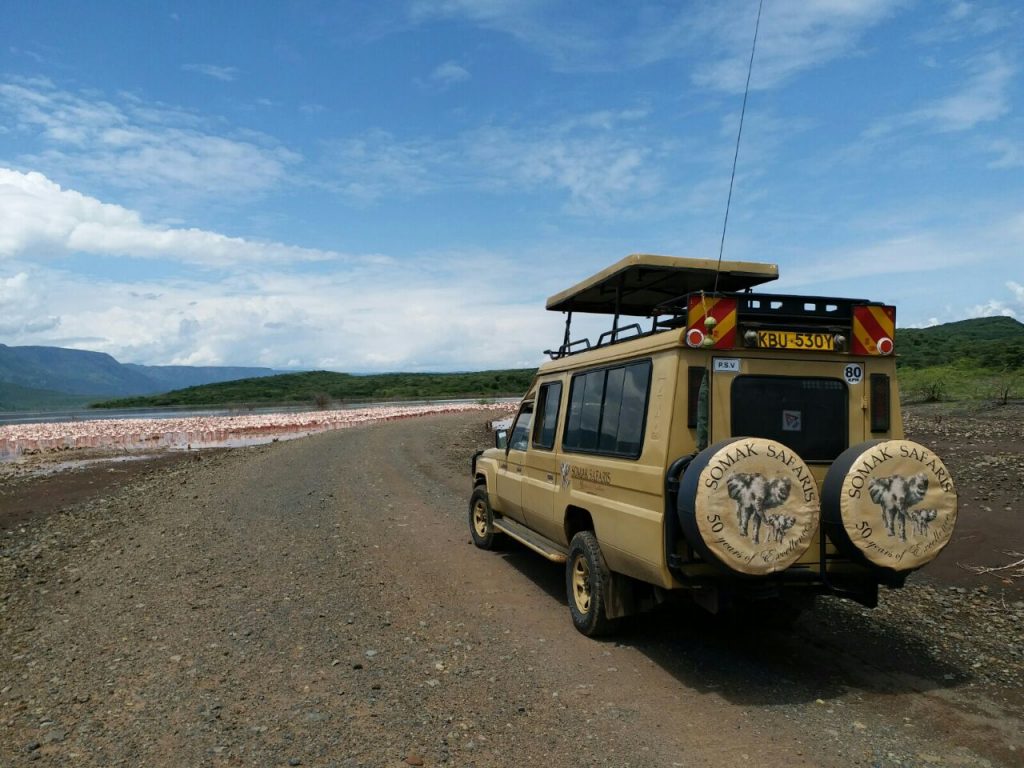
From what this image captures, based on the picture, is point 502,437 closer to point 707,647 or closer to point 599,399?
A: point 599,399

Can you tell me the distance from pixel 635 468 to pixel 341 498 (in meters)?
9.66

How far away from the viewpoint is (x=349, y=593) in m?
7.65

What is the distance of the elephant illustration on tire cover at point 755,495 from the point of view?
15.6 feet

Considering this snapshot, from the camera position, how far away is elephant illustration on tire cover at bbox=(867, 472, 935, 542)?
4.96 metres

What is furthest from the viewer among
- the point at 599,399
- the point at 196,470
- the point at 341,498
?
the point at 196,470

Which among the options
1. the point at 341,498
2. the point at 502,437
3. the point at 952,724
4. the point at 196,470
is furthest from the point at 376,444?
the point at 952,724

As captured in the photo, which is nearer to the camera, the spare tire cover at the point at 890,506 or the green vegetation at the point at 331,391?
the spare tire cover at the point at 890,506

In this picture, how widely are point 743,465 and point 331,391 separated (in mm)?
111551

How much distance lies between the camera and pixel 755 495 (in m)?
4.81

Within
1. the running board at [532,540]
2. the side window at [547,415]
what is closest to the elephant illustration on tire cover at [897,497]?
the running board at [532,540]

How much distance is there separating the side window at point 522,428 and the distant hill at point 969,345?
3828mm

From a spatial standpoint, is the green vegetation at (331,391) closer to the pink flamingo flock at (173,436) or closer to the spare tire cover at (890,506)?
the pink flamingo flock at (173,436)

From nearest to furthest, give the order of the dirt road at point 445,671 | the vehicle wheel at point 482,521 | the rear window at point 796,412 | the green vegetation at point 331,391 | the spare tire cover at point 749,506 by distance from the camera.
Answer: the dirt road at point 445,671 → the spare tire cover at point 749,506 → the rear window at point 796,412 → the vehicle wheel at point 482,521 → the green vegetation at point 331,391

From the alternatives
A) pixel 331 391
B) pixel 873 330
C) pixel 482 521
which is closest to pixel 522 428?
pixel 482 521
